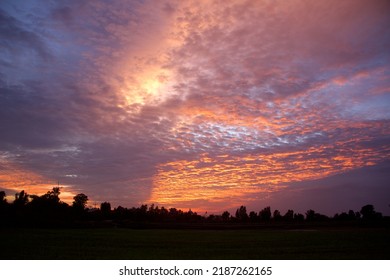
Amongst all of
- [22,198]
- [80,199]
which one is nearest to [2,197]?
[22,198]

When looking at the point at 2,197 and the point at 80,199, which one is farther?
the point at 80,199

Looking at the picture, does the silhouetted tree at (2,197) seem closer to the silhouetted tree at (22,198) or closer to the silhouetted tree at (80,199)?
the silhouetted tree at (22,198)

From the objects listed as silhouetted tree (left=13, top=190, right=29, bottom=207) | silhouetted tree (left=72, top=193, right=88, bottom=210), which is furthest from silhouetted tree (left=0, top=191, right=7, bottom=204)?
silhouetted tree (left=72, top=193, right=88, bottom=210)

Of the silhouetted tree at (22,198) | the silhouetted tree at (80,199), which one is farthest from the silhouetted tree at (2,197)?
the silhouetted tree at (80,199)

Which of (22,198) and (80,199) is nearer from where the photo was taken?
(22,198)

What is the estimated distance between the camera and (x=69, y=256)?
21.0 metres

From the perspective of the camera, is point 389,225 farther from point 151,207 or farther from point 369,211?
point 151,207

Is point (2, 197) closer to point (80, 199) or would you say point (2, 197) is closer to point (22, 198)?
point (22, 198)

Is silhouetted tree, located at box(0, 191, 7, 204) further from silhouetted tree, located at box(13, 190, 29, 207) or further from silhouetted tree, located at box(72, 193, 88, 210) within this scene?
silhouetted tree, located at box(72, 193, 88, 210)

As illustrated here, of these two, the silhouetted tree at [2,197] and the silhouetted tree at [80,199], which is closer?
the silhouetted tree at [2,197]

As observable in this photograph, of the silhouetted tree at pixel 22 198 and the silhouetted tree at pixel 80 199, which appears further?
the silhouetted tree at pixel 80 199

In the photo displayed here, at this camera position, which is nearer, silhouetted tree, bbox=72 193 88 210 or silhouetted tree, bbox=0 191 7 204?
silhouetted tree, bbox=0 191 7 204
